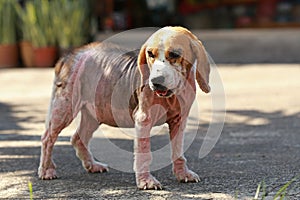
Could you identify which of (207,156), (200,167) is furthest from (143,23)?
(200,167)

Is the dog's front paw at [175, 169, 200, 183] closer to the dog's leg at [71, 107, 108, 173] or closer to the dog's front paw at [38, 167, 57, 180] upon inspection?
the dog's leg at [71, 107, 108, 173]

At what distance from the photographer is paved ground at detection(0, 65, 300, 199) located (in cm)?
472

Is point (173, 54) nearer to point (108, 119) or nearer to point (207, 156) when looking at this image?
point (108, 119)

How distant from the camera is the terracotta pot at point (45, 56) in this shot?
12.2 metres

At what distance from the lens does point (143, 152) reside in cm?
468

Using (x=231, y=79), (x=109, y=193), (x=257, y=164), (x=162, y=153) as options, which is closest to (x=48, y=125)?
(x=109, y=193)

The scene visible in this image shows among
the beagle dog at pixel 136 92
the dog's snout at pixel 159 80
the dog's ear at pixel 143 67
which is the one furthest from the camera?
the dog's ear at pixel 143 67

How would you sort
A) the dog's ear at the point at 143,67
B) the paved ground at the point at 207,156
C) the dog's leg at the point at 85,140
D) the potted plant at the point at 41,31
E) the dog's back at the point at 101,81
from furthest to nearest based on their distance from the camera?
1. the potted plant at the point at 41,31
2. the dog's leg at the point at 85,140
3. the dog's back at the point at 101,81
4. the paved ground at the point at 207,156
5. the dog's ear at the point at 143,67

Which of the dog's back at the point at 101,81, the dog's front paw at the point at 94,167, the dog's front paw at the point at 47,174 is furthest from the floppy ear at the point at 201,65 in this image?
the dog's front paw at the point at 47,174

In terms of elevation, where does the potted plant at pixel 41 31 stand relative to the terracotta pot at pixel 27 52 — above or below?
above

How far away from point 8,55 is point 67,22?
3.72ft

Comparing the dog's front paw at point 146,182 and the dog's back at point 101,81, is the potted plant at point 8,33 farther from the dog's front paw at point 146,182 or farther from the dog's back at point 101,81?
the dog's front paw at point 146,182

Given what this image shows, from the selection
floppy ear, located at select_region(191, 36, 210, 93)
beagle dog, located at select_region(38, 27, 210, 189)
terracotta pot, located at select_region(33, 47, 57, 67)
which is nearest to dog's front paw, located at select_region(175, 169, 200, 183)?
beagle dog, located at select_region(38, 27, 210, 189)

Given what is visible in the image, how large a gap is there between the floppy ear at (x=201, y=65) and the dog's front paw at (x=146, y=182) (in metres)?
0.66
